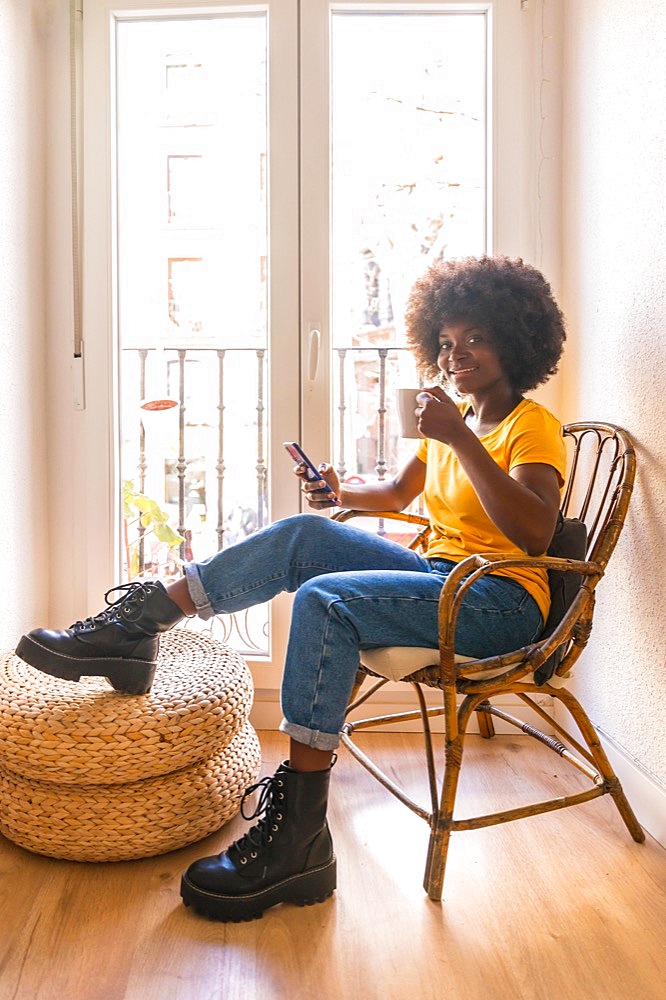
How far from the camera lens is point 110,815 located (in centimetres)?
160

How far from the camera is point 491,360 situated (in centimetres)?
175

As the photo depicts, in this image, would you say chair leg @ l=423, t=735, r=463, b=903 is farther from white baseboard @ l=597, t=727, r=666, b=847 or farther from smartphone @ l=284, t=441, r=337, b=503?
smartphone @ l=284, t=441, r=337, b=503

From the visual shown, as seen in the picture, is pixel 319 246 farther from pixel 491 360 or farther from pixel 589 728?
pixel 589 728

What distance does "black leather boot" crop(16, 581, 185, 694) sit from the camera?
160 cm

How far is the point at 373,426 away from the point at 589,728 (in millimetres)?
1498

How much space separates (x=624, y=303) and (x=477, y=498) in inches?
23.1

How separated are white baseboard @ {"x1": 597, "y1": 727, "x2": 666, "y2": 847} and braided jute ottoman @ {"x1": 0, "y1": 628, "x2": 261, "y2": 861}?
2.81 ft

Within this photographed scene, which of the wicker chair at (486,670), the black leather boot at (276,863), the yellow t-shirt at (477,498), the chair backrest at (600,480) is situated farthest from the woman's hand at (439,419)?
the black leather boot at (276,863)

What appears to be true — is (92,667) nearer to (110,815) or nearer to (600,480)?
(110,815)

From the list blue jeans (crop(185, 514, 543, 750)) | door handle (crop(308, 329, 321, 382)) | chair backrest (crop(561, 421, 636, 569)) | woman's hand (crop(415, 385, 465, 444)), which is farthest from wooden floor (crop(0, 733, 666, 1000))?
door handle (crop(308, 329, 321, 382))

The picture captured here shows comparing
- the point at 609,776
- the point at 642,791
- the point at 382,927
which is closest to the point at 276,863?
the point at 382,927

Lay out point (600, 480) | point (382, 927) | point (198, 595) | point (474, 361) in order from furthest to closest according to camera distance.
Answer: point (600, 480)
point (474, 361)
point (198, 595)
point (382, 927)

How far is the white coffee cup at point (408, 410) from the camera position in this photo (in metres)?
1.74

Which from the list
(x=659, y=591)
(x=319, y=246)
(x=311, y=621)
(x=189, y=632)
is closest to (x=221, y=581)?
(x=311, y=621)
